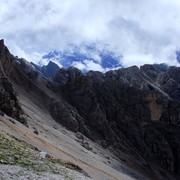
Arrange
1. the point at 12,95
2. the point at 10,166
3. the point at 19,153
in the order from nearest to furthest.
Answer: the point at 10,166
the point at 19,153
the point at 12,95

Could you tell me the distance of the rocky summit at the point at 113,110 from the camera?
5089 inches

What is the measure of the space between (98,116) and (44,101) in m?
24.7

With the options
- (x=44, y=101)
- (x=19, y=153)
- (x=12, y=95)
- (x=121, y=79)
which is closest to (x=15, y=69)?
(x=44, y=101)

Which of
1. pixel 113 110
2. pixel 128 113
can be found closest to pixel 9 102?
pixel 113 110

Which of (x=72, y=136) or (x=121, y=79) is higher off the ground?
(x=121, y=79)

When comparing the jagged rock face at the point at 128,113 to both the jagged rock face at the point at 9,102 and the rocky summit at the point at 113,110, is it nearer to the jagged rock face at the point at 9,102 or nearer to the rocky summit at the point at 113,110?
the rocky summit at the point at 113,110

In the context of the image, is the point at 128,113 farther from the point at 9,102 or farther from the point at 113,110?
the point at 9,102

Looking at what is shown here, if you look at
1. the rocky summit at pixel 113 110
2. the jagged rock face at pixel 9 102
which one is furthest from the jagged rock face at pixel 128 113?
the jagged rock face at pixel 9 102

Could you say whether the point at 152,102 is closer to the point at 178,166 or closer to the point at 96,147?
the point at 178,166

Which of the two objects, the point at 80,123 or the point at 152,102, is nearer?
the point at 80,123

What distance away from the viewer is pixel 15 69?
141 meters

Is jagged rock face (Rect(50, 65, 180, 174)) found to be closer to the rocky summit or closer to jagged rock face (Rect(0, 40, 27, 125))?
the rocky summit

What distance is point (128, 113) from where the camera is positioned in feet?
545

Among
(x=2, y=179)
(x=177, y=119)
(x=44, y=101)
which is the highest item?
(x=177, y=119)
